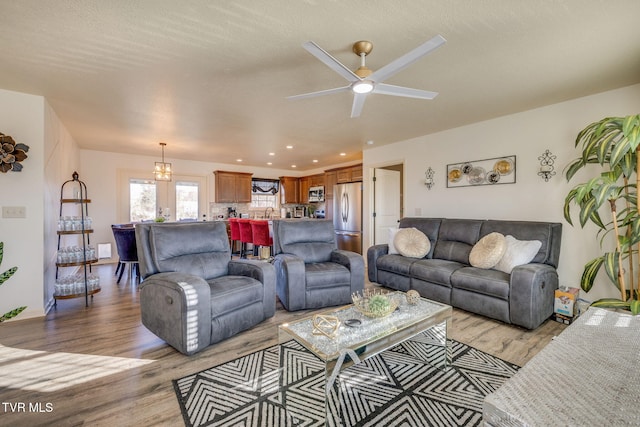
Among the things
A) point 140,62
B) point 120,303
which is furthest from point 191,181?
point 140,62

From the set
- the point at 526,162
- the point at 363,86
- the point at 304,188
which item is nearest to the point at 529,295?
the point at 526,162

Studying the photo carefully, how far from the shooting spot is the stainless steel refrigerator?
6.09 metres

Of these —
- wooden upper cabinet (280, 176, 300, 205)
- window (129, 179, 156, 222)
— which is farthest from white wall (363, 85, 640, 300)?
window (129, 179, 156, 222)

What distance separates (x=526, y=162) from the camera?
138 inches

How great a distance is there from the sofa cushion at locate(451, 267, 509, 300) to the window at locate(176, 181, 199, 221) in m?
6.06

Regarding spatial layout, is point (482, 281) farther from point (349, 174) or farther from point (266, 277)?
point (349, 174)

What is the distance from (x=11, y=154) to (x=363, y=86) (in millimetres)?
3560

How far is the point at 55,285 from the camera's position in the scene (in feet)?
10.5

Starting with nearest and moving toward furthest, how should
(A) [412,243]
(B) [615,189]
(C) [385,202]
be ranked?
1. (B) [615,189]
2. (A) [412,243]
3. (C) [385,202]

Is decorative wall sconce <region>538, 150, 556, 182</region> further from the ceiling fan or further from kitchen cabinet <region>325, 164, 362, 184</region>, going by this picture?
kitchen cabinet <region>325, 164, 362, 184</region>

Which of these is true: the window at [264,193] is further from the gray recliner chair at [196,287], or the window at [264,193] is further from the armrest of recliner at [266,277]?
the armrest of recliner at [266,277]

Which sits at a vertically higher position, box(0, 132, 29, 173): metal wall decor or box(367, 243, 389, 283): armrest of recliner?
box(0, 132, 29, 173): metal wall decor

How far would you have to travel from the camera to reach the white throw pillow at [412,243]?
3.80 m

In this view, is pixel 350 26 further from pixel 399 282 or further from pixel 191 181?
pixel 191 181
